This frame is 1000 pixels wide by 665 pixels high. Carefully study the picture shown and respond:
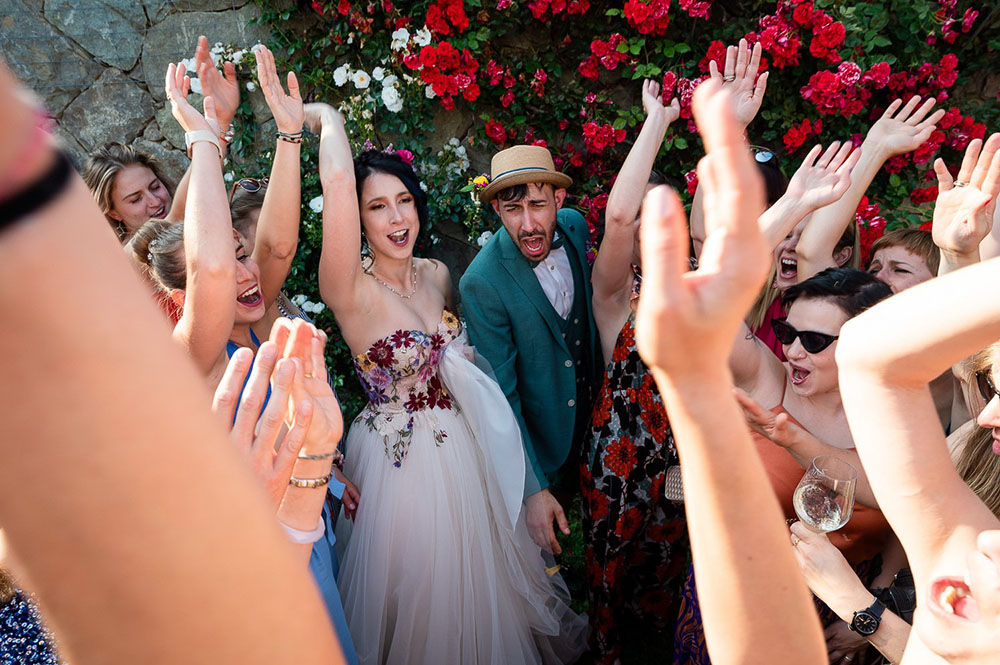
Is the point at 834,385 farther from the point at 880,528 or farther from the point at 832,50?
the point at 832,50

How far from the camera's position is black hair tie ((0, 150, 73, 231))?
0.26 meters

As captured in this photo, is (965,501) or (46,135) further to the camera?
(965,501)

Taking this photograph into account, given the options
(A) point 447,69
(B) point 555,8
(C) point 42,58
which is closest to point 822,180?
(B) point 555,8

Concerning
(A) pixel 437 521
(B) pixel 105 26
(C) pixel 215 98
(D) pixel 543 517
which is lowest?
(D) pixel 543 517

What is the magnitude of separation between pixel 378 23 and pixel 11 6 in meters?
2.28

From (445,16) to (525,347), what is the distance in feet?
7.60

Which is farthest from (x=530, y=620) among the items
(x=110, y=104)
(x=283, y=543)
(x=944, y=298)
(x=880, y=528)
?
(x=110, y=104)

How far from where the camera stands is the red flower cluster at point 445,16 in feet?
13.7

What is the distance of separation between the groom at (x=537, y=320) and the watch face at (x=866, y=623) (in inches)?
62.9

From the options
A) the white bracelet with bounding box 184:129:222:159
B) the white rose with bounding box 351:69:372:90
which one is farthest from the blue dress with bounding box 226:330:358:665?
the white rose with bounding box 351:69:372:90

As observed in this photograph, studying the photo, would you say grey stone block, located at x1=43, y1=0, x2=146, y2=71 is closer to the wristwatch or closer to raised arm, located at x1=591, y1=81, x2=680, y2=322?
raised arm, located at x1=591, y1=81, x2=680, y2=322

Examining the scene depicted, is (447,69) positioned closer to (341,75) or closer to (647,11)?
(341,75)

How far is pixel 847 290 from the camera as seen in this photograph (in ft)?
7.48

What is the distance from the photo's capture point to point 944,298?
0.84 metres
